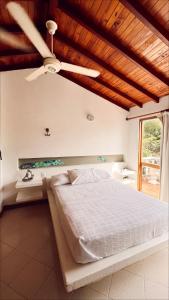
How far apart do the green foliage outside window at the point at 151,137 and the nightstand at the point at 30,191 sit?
271 cm

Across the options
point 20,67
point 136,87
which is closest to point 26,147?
point 20,67

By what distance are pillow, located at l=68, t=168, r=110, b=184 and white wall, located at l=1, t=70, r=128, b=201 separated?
2.02ft

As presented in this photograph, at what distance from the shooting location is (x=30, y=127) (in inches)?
121

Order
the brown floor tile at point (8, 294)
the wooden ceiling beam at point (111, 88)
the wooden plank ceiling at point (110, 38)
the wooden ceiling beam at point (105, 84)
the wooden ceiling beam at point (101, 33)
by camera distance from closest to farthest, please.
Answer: the brown floor tile at point (8, 294) < the wooden plank ceiling at point (110, 38) < the wooden ceiling beam at point (101, 33) < the wooden ceiling beam at point (105, 84) < the wooden ceiling beam at point (111, 88)

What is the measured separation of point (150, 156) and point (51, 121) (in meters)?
2.60

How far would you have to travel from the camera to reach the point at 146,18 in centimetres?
163

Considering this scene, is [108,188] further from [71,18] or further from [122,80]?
[71,18]

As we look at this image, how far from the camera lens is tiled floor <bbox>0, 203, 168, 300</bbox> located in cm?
138

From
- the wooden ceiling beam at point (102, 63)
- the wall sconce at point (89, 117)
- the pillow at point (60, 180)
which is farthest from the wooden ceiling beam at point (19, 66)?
the pillow at point (60, 180)

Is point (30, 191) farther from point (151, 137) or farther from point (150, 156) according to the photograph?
point (151, 137)

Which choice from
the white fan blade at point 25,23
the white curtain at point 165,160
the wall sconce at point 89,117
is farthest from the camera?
the wall sconce at point 89,117

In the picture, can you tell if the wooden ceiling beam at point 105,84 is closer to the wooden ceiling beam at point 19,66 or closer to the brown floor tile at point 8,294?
the wooden ceiling beam at point 19,66

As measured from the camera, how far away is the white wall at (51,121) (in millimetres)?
2930

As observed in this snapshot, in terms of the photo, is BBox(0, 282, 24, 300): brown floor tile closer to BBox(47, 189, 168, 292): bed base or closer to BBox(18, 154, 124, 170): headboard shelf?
BBox(47, 189, 168, 292): bed base
